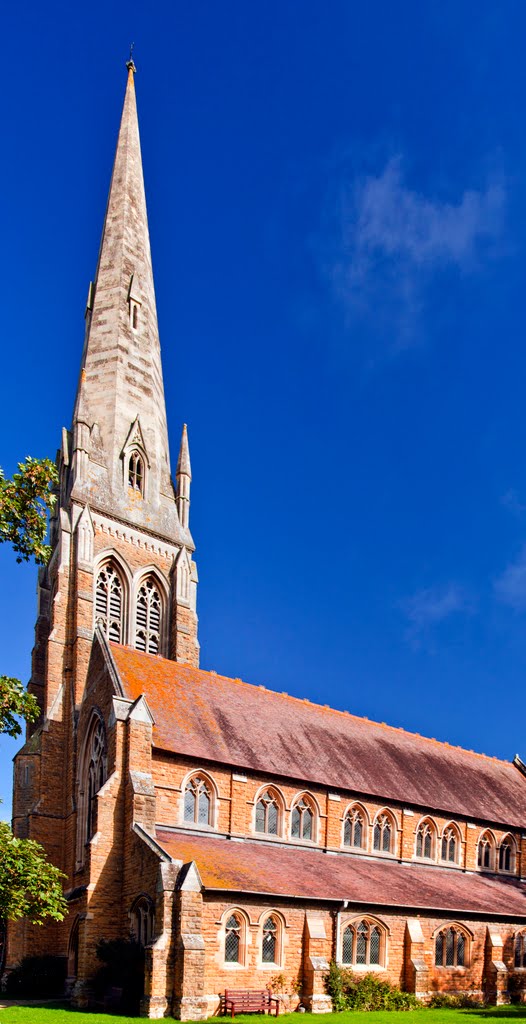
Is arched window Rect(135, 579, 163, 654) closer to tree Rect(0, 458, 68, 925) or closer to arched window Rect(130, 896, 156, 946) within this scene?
arched window Rect(130, 896, 156, 946)

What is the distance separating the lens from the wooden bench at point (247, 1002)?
943 inches

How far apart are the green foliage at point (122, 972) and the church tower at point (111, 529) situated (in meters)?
7.94

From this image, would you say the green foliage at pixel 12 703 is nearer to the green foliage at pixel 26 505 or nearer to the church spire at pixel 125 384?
the green foliage at pixel 26 505

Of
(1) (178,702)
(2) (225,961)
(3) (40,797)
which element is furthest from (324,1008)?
(3) (40,797)

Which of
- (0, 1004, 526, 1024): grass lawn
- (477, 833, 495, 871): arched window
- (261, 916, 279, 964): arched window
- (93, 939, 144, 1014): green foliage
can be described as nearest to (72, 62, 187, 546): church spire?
(477, 833, 495, 871): arched window

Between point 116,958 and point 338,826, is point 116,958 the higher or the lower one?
the lower one

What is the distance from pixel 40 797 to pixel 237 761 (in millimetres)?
9359

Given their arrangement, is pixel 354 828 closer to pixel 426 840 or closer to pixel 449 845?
pixel 426 840

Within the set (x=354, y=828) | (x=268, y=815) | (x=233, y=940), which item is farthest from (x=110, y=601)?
(x=233, y=940)

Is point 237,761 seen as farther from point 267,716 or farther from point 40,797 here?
point 40,797

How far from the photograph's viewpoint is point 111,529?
4484 cm

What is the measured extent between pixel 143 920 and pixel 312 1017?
5.26 metres

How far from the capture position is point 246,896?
84.1 ft

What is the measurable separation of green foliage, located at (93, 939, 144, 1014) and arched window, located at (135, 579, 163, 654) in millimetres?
19491
